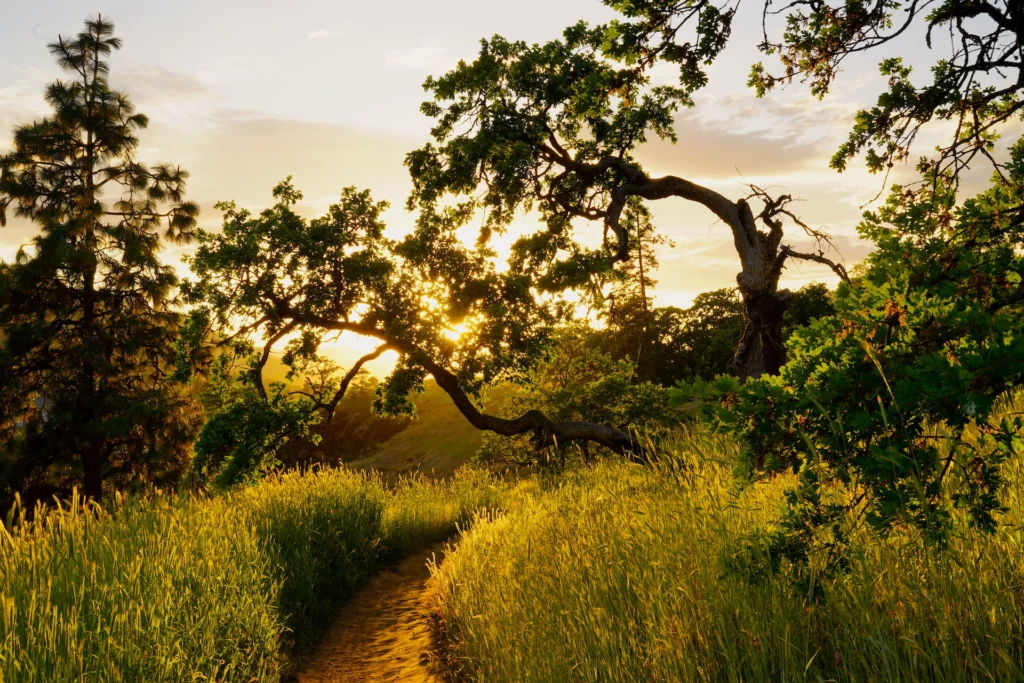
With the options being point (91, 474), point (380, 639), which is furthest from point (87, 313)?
point (380, 639)

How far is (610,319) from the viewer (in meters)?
14.7

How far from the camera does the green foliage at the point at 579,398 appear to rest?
1828 cm

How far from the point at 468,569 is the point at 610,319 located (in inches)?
322

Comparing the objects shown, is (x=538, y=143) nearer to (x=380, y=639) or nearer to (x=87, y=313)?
(x=380, y=639)

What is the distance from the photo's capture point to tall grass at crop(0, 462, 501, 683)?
181 inches

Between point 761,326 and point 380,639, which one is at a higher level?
point 761,326

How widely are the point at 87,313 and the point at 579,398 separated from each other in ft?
52.9

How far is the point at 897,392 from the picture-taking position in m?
3.05

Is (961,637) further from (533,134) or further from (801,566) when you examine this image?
(533,134)

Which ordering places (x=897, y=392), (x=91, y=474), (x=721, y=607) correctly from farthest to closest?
(x=91, y=474), (x=721, y=607), (x=897, y=392)

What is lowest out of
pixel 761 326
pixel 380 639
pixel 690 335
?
pixel 380 639

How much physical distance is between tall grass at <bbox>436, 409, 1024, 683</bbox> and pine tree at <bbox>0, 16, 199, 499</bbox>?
60.3 ft

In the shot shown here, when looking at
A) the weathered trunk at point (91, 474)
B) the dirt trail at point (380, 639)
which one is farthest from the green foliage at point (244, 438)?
the weathered trunk at point (91, 474)

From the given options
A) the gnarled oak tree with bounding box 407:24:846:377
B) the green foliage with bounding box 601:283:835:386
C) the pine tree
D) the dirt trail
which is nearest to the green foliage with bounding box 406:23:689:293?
the gnarled oak tree with bounding box 407:24:846:377
